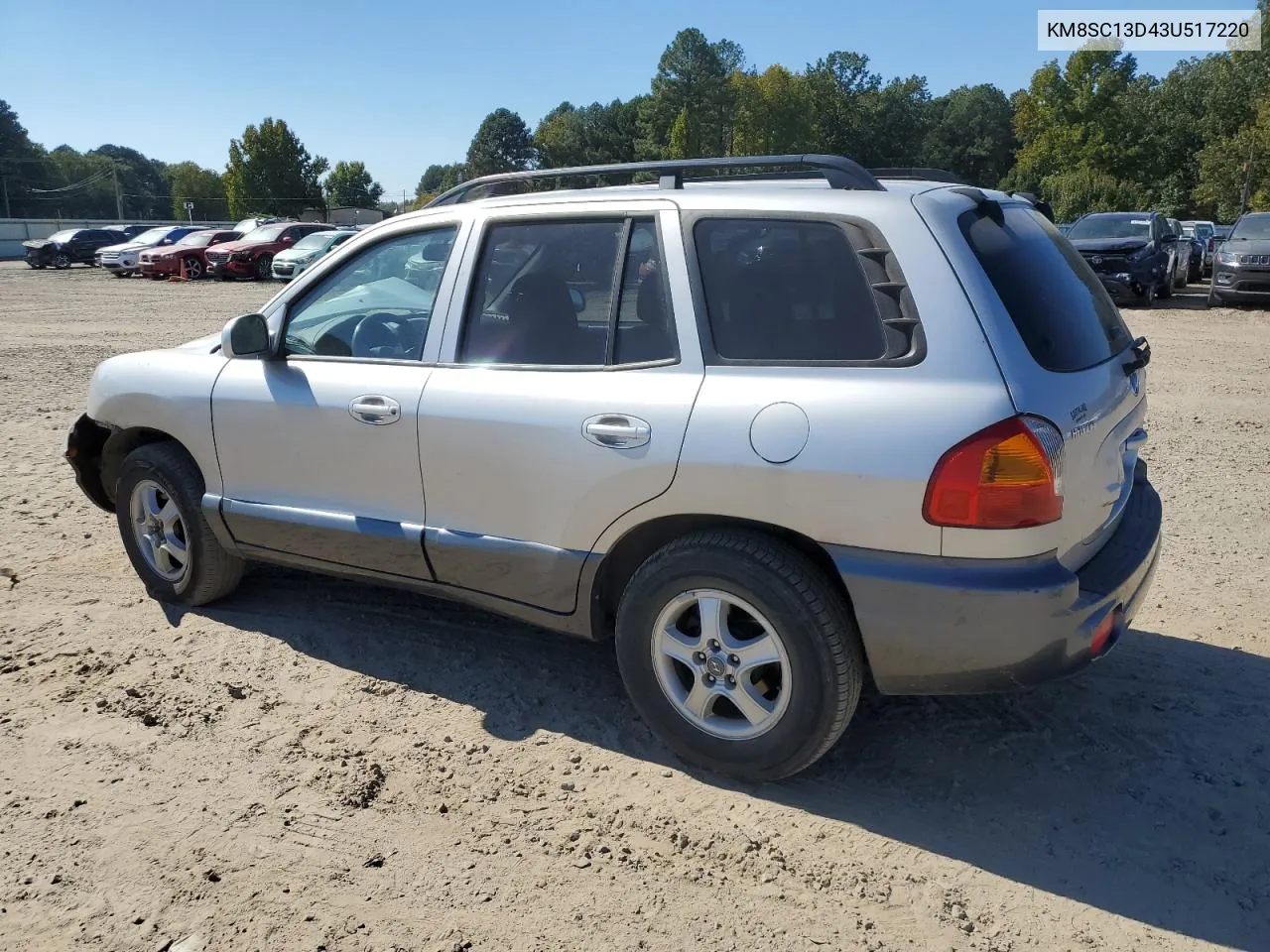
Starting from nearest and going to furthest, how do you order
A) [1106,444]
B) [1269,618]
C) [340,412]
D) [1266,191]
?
[1106,444] < [340,412] < [1269,618] < [1266,191]

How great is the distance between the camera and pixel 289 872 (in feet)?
9.29

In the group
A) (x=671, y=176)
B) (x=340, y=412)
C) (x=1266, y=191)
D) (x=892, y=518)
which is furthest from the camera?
(x=1266, y=191)

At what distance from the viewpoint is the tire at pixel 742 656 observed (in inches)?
114

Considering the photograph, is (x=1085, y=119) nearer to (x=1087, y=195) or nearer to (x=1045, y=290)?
(x=1087, y=195)

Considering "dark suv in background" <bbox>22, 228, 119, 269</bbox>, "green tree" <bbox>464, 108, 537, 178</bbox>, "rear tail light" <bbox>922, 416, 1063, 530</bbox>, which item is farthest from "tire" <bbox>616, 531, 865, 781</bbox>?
"green tree" <bbox>464, 108, 537, 178</bbox>

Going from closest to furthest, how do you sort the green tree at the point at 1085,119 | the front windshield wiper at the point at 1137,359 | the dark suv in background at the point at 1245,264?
the front windshield wiper at the point at 1137,359
the dark suv in background at the point at 1245,264
the green tree at the point at 1085,119

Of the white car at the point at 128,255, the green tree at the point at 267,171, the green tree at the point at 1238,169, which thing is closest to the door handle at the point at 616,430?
the white car at the point at 128,255

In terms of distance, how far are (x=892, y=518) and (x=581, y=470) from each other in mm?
1050

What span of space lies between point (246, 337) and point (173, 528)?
116cm

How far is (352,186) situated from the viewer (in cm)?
11538

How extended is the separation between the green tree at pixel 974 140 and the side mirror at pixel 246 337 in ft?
339

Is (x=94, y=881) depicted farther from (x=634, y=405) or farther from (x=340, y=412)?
(x=634, y=405)

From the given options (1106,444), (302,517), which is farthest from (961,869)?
(302,517)

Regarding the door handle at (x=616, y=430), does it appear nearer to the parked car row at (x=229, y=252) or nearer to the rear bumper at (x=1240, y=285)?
the rear bumper at (x=1240, y=285)
